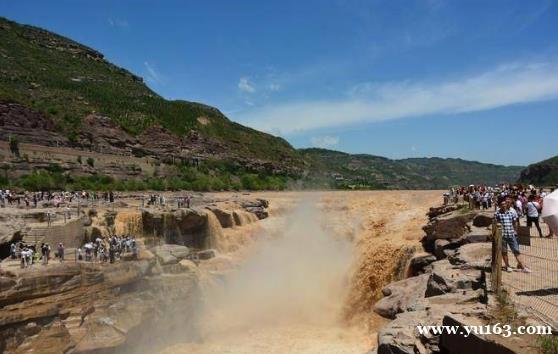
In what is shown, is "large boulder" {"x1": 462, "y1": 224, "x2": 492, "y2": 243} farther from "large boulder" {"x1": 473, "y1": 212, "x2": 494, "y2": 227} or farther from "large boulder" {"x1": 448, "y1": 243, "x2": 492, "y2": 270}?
"large boulder" {"x1": 473, "y1": 212, "x2": 494, "y2": 227}

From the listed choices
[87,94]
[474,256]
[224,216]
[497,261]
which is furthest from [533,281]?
[87,94]

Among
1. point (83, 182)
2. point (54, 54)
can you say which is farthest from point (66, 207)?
point (54, 54)

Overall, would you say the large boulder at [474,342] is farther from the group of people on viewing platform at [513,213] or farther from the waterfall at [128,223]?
the waterfall at [128,223]

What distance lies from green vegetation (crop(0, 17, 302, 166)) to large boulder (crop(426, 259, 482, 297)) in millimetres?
50383

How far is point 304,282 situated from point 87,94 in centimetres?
5651

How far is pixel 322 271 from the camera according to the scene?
1122 inches

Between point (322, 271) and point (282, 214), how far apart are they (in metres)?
11.4

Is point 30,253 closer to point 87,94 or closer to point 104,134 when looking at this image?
point 104,134

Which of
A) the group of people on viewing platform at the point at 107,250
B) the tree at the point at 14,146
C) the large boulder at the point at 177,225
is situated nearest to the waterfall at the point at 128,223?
the large boulder at the point at 177,225

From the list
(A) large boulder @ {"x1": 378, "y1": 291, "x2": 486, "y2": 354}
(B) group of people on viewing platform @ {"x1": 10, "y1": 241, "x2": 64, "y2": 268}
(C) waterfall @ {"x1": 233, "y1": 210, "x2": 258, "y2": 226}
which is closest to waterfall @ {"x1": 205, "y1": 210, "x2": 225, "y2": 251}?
(C) waterfall @ {"x1": 233, "y1": 210, "x2": 258, "y2": 226}

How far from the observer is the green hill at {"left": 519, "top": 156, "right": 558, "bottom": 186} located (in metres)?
85.1

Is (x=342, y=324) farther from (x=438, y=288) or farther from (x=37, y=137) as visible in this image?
(x=37, y=137)

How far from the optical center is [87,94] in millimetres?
72062

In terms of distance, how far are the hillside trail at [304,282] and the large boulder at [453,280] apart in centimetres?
753
